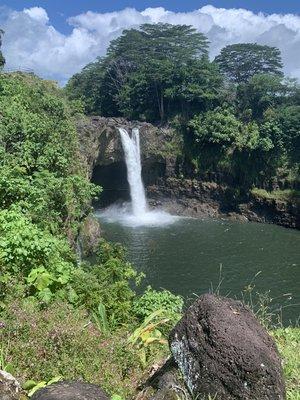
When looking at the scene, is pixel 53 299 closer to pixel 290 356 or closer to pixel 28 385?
pixel 28 385

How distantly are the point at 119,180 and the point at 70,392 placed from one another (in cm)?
3692

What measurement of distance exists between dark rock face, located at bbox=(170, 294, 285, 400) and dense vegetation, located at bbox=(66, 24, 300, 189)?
34471 millimetres

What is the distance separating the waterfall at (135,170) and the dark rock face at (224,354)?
111ft

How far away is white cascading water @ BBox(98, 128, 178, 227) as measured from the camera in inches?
1457

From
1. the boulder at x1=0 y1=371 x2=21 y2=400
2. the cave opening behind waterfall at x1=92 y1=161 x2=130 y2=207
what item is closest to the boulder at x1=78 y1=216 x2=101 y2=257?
the cave opening behind waterfall at x1=92 y1=161 x2=130 y2=207

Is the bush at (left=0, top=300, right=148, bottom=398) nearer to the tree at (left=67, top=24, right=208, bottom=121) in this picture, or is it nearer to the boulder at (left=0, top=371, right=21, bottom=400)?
the boulder at (left=0, top=371, right=21, bottom=400)

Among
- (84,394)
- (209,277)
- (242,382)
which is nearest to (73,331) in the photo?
(84,394)

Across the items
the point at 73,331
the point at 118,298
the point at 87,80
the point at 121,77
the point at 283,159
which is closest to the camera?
the point at 73,331

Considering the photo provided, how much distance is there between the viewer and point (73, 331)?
4.68m

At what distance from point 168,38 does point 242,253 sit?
33.3 metres

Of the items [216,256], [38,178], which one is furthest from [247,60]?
[38,178]

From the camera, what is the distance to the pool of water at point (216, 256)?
20375 millimetres

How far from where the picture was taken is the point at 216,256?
2534cm

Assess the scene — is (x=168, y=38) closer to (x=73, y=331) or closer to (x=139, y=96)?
(x=139, y=96)
